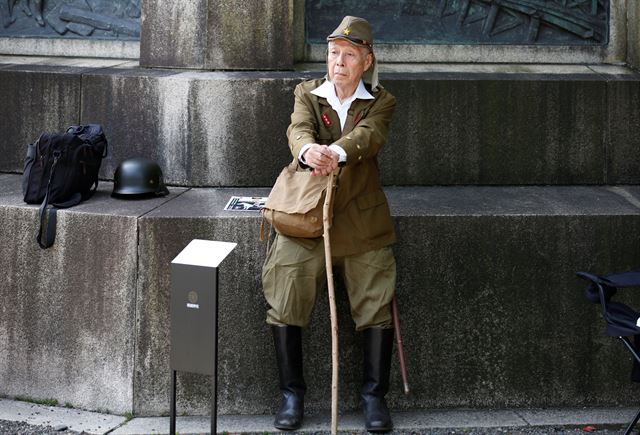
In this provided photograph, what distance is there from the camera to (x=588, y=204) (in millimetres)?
6746

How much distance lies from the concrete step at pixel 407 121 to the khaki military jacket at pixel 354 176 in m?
1.01

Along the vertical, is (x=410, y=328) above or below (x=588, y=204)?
below

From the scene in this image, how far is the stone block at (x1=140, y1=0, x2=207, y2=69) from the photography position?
7199 millimetres

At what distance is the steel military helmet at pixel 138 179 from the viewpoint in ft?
22.0

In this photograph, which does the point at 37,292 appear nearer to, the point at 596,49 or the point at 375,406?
the point at 375,406

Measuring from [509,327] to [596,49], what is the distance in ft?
8.00

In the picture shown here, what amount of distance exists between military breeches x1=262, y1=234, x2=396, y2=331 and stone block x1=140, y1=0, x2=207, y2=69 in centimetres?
180

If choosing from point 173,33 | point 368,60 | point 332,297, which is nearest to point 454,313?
point 332,297

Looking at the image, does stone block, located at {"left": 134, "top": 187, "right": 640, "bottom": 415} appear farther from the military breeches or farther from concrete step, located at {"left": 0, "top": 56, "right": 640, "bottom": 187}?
concrete step, located at {"left": 0, "top": 56, "right": 640, "bottom": 187}

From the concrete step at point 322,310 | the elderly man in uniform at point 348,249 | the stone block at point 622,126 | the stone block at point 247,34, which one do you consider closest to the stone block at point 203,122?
the stone block at point 247,34

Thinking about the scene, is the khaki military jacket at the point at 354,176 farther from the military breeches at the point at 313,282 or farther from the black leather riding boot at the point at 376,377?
the black leather riding boot at the point at 376,377

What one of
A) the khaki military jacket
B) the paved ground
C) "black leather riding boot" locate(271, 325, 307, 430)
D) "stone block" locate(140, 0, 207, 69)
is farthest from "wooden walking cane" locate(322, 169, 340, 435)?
"stone block" locate(140, 0, 207, 69)

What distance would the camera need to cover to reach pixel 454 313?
6461 mm

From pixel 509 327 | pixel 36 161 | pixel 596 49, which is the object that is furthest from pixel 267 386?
pixel 596 49
